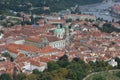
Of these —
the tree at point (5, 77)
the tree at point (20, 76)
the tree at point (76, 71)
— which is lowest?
the tree at point (20, 76)

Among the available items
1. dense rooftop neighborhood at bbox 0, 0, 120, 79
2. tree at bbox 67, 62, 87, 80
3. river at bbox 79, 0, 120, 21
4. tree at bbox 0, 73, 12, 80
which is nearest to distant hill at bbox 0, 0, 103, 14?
river at bbox 79, 0, 120, 21

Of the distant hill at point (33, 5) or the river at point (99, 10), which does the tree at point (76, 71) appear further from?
the river at point (99, 10)

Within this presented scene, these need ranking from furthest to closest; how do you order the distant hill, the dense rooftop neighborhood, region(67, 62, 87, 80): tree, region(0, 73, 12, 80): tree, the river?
the river
the distant hill
the dense rooftop neighborhood
region(0, 73, 12, 80): tree
region(67, 62, 87, 80): tree

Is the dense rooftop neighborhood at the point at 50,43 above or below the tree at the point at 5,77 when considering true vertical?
below

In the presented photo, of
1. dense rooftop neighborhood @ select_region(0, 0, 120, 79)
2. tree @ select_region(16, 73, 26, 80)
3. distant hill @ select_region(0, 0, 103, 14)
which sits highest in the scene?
tree @ select_region(16, 73, 26, 80)

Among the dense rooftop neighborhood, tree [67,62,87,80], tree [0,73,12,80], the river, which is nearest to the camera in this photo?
tree [67,62,87,80]

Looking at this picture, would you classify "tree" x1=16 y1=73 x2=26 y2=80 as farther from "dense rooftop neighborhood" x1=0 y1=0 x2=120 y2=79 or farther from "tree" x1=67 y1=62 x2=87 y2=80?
"tree" x1=67 y1=62 x2=87 y2=80

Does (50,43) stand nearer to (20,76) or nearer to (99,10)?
(20,76)

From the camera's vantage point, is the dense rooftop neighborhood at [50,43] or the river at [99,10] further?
the river at [99,10]

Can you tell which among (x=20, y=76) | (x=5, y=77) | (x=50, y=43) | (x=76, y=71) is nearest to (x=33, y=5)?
(x=50, y=43)

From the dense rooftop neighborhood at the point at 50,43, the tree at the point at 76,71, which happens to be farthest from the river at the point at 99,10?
the tree at the point at 76,71

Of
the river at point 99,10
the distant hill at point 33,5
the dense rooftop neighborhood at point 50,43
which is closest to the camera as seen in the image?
the dense rooftop neighborhood at point 50,43
